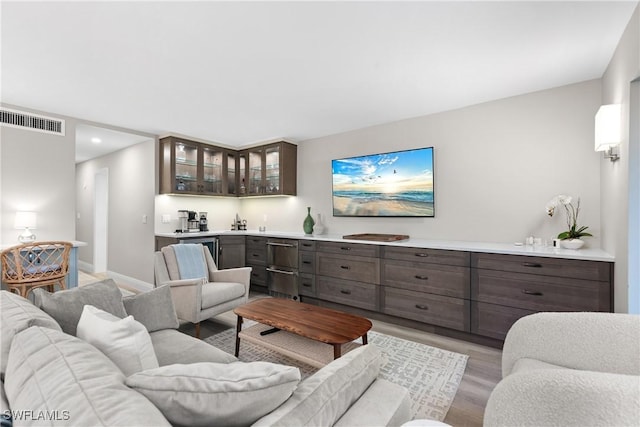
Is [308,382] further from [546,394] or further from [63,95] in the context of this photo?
[63,95]

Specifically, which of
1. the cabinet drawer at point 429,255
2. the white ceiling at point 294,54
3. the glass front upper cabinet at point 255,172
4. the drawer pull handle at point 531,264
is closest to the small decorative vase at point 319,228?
the glass front upper cabinet at point 255,172

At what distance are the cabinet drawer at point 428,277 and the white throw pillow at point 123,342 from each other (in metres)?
2.60

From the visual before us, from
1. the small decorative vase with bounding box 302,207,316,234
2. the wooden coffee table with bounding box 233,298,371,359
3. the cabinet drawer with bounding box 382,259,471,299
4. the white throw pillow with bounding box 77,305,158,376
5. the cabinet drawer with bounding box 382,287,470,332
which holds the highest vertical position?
the small decorative vase with bounding box 302,207,316,234

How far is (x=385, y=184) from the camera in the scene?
3924mm

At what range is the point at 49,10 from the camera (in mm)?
1790

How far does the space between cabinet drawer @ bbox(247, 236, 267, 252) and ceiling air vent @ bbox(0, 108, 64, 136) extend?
9.16ft

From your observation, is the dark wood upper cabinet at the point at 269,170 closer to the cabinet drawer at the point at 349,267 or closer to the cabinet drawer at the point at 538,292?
the cabinet drawer at the point at 349,267

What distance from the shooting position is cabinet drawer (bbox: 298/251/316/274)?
395 cm

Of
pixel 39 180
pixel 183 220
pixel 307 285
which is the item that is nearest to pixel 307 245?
pixel 307 285

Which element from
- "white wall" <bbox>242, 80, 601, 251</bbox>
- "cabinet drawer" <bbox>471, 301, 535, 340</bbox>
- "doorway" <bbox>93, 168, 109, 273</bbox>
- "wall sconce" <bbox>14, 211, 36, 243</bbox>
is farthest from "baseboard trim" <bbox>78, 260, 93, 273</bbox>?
"cabinet drawer" <bbox>471, 301, 535, 340</bbox>

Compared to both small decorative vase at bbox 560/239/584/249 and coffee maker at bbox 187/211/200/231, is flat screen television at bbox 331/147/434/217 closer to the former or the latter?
small decorative vase at bbox 560/239/584/249

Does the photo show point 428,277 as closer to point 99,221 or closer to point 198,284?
point 198,284

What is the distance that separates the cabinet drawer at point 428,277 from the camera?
2863 millimetres

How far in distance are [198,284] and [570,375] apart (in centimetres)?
267
